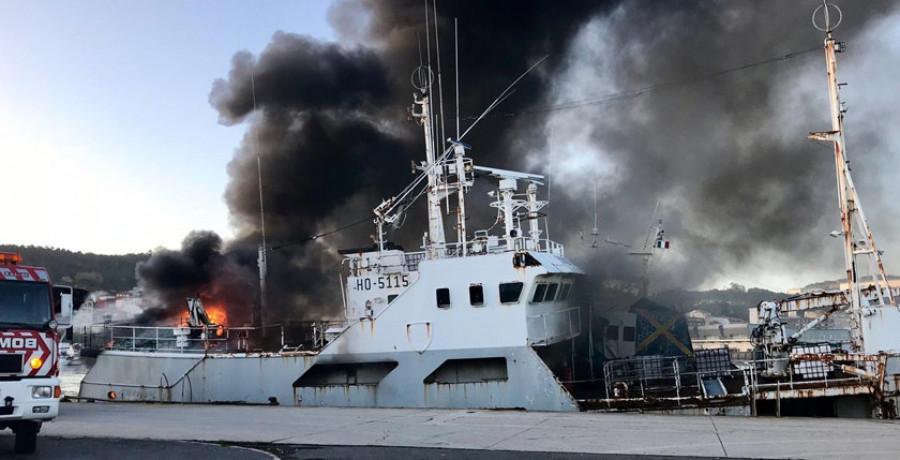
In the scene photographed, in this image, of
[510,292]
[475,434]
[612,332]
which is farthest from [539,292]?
[475,434]

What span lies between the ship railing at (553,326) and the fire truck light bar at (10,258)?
34.8ft

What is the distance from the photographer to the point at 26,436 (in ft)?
32.3

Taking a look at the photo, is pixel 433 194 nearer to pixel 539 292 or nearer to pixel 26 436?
pixel 539 292

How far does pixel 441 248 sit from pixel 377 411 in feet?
16.1

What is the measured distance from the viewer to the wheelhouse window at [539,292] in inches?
671

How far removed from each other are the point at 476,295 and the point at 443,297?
2.85ft

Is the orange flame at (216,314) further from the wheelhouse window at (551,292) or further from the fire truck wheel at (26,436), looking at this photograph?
the fire truck wheel at (26,436)

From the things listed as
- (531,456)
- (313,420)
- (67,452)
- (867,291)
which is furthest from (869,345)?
(67,452)

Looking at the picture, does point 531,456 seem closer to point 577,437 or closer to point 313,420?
point 577,437

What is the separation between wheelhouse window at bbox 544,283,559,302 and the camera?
17703mm

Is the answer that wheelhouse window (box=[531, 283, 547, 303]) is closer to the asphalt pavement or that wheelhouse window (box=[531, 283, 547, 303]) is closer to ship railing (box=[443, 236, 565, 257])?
ship railing (box=[443, 236, 565, 257])

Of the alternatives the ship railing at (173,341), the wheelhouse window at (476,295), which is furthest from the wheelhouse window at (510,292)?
the ship railing at (173,341)

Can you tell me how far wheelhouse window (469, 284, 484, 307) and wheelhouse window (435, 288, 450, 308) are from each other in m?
0.60

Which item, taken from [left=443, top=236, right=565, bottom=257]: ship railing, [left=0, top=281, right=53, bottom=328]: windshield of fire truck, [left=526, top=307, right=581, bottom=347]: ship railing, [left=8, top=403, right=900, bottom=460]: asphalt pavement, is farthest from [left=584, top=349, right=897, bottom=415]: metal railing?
[left=0, top=281, right=53, bottom=328]: windshield of fire truck
